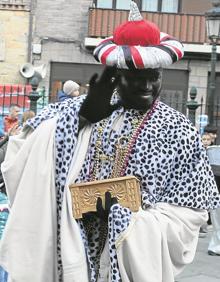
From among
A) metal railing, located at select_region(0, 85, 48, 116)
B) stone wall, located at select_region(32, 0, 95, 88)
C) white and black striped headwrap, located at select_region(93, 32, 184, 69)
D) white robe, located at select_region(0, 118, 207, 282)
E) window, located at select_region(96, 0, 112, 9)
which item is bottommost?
metal railing, located at select_region(0, 85, 48, 116)

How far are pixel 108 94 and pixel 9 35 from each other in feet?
51.8

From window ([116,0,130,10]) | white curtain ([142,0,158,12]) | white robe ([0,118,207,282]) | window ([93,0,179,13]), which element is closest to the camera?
white robe ([0,118,207,282])

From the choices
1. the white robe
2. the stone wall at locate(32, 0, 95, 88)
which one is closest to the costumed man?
the white robe

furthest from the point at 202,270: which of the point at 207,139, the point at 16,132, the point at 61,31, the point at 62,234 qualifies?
the point at 61,31

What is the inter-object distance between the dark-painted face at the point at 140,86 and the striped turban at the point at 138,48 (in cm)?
4

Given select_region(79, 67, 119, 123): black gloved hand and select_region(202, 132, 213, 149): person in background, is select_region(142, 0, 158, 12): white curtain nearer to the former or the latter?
select_region(202, 132, 213, 149): person in background

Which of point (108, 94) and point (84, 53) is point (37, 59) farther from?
point (108, 94)

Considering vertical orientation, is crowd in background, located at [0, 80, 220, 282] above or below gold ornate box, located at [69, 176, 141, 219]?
below

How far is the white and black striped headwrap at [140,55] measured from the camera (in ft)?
8.34

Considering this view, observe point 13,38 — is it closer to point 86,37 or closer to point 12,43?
point 12,43

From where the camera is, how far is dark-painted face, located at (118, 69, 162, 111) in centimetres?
260

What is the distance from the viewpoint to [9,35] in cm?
1803

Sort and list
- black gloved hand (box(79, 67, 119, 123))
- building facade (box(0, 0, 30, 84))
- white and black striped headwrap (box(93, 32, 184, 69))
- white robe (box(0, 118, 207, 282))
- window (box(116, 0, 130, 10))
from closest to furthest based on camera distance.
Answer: white robe (box(0, 118, 207, 282)) → white and black striped headwrap (box(93, 32, 184, 69)) → black gloved hand (box(79, 67, 119, 123)) → building facade (box(0, 0, 30, 84)) → window (box(116, 0, 130, 10))

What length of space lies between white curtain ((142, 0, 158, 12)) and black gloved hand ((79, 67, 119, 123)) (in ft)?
54.4
